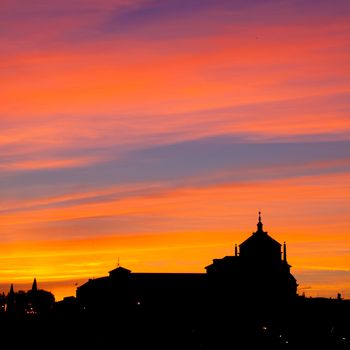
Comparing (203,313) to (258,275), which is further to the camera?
(258,275)

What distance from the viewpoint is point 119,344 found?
116062 mm

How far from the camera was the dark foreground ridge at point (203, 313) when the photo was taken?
4764 inches

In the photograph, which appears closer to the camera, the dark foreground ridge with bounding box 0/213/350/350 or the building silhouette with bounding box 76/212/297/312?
the dark foreground ridge with bounding box 0/213/350/350

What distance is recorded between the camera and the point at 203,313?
136m

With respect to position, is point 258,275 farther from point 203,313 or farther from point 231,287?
point 203,313

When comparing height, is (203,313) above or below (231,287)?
below

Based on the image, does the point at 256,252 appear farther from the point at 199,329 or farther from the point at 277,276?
the point at 199,329

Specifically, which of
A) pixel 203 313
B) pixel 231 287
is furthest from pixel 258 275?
pixel 203 313

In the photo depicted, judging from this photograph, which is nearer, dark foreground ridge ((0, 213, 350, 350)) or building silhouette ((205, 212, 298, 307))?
dark foreground ridge ((0, 213, 350, 350))

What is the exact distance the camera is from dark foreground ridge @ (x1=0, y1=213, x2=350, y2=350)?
121 m

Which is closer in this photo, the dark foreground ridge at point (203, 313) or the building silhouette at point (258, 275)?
the dark foreground ridge at point (203, 313)

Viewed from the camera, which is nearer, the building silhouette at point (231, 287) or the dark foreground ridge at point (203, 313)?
the dark foreground ridge at point (203, 313)

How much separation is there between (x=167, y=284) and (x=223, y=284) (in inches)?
392

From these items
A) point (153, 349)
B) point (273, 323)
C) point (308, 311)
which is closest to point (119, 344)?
point (153, 349)
